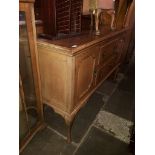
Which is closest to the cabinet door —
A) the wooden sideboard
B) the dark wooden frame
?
the wooden sideboard

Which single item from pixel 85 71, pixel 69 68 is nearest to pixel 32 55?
pixel 69 68

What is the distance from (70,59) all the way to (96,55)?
0.41 metres

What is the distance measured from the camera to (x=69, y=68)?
106cm

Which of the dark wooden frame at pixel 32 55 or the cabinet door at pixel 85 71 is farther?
the cabinet door at pixel 85 71

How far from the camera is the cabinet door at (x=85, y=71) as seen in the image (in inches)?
45.2

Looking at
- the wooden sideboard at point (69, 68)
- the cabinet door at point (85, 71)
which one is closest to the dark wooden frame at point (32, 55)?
the wooden sideboard at point (69, 68)

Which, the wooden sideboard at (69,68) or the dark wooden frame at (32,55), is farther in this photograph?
the wooden sideboard at (69,68)

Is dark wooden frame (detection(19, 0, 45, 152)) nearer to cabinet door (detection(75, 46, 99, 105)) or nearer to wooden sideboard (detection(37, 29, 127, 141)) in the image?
wooden sideboard (detection(37, 29, 127, 141))

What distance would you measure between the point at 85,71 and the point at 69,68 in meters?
0.24

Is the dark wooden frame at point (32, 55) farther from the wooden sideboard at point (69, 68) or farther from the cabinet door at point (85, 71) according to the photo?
the cabinet door at point (85, 71)

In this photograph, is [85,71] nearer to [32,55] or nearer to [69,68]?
[69,68]

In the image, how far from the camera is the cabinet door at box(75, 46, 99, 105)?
1148mm
